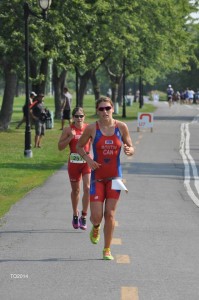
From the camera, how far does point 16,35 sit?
3566 cm

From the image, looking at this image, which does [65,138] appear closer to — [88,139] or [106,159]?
[88,139]

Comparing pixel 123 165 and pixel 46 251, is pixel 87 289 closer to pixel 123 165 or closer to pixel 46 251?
pixel 46 251

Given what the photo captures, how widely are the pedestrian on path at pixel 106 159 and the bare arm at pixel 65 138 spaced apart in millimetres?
2090

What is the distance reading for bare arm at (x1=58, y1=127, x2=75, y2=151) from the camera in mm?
12340

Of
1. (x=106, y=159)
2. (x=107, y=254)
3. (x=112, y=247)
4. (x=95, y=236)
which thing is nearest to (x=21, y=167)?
(x=112, y=247)

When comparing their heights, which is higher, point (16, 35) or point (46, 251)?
point (16, 35)

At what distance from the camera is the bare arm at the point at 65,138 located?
1234 centimetres

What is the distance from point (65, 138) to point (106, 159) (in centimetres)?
240

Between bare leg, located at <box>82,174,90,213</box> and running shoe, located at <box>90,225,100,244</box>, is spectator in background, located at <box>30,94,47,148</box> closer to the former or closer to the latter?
bare leg, located at <box>82,174,90,213</box>

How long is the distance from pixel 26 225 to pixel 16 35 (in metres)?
23.8

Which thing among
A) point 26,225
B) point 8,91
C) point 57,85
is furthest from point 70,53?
point 26,225

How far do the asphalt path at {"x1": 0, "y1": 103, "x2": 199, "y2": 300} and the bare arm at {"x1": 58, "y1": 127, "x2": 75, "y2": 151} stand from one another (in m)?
1.21

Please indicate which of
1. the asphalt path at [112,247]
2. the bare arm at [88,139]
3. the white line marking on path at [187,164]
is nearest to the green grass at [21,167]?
the asphalt path at [112,247]

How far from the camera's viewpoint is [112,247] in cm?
1084
